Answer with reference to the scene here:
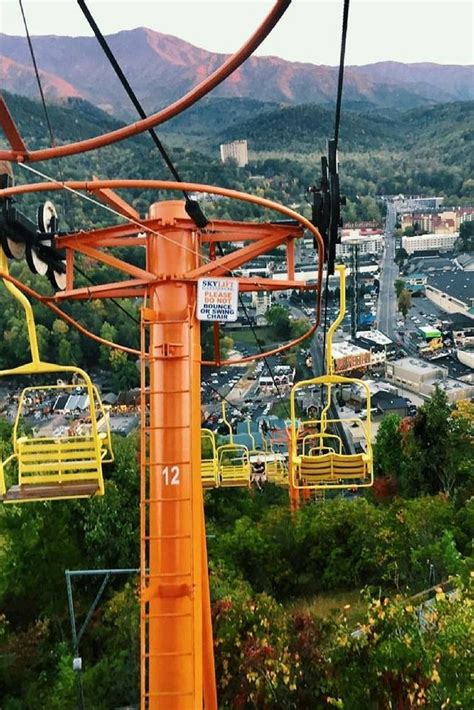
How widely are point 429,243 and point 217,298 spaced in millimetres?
71875

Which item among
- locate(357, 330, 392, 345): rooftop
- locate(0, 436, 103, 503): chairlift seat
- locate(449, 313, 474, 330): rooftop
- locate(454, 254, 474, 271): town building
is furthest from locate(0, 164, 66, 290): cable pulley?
locate(454, 254, 474, 271): town building

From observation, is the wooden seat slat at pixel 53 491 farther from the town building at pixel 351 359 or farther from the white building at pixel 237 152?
the white building at pixel 237 152

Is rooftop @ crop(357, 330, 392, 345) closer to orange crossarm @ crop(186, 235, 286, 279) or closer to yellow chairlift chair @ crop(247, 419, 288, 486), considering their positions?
yellow chairlift chair @ crop(247, 419, 288, 486)

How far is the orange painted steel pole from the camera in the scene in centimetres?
269

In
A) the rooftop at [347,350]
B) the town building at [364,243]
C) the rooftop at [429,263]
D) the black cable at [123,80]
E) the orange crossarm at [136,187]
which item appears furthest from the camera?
the town building at [364,243]

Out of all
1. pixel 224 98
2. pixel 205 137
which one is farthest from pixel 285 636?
pixel 224 98

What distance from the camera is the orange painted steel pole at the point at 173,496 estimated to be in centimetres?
269

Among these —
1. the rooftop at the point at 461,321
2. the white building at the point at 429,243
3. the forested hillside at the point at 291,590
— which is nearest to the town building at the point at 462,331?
the rooftop at the point at 461,321

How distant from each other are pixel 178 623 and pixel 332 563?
578 cm

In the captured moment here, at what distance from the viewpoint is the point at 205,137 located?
151m

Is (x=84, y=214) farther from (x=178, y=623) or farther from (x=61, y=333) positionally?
(x=178, y=623)

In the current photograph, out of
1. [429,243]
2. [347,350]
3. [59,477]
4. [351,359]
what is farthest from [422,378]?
[429,243]

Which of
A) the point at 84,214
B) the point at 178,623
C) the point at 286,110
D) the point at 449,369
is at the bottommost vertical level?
the point at 449,369

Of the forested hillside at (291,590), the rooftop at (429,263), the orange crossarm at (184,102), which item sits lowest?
the rooftop at (429,263)
